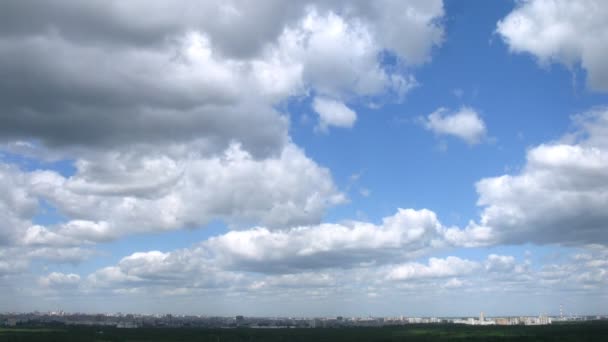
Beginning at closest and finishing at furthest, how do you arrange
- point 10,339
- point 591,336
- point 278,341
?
point 10,339, point 591,336, point 278,341

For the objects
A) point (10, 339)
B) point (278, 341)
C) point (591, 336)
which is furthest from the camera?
point (278, 341)

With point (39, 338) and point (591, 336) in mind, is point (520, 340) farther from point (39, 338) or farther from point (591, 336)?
point (39, 338)

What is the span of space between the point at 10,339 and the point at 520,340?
Answer: 145664mm

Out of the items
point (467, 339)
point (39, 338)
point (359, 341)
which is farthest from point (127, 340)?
point (467, 339)

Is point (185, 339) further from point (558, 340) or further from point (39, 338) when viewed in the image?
point (558, 340)

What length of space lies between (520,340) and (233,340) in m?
90.4

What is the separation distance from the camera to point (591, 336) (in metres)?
177

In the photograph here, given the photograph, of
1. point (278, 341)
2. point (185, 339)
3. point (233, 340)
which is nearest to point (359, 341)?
point (278, 341)

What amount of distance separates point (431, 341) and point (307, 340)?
139 feet

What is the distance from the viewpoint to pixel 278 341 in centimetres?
18912

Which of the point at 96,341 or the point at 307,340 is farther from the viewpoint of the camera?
the point at 307,340

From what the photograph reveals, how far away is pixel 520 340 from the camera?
554 feet

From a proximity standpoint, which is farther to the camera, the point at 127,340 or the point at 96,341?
the point at 127,340

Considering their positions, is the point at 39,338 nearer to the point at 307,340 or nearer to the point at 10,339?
the point at 10,339
